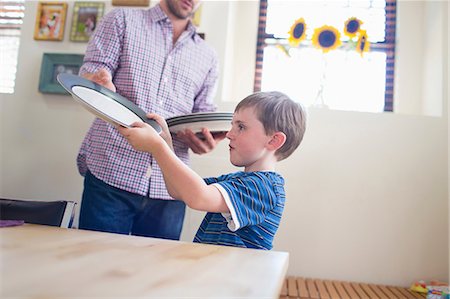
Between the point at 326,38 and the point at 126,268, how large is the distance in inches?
71.9

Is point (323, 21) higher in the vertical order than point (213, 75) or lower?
higher

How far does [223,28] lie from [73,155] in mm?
976

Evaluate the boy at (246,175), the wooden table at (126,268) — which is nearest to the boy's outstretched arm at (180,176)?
the boy at (246,175)

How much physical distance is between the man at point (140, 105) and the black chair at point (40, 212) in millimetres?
277

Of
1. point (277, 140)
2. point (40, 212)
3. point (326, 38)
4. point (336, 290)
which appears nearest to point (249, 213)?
point (277, 140)

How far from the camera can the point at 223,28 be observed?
1968 mm

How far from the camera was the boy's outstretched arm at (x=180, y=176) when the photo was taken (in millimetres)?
748

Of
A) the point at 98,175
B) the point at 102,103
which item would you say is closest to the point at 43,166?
the point at 98,175

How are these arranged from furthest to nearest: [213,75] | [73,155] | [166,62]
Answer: [73,155], [213,75], [166,62]

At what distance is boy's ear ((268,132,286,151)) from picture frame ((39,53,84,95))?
1.37 meters

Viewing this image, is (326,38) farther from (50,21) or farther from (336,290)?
(50,21)

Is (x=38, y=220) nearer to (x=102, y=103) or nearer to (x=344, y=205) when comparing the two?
(x=102, y=103)

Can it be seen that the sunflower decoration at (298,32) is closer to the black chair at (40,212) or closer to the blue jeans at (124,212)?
the blue jeans at (124,212)

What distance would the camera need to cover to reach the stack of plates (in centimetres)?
106
